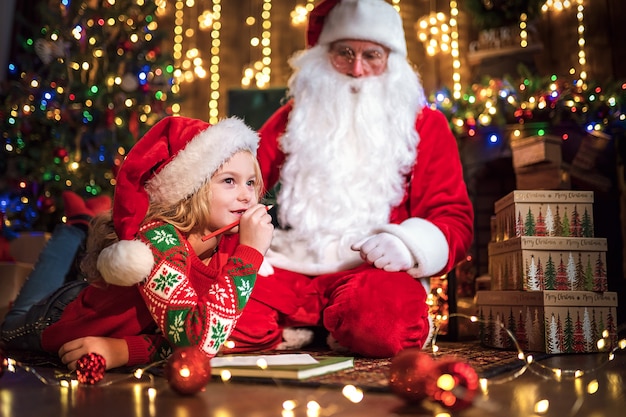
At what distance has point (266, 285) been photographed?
181 cm

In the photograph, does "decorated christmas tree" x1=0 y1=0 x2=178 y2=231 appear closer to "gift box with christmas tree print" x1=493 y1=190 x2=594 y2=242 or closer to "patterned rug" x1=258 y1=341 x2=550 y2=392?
"patterned rug" x1=258 y1=341 x2=550 y2=392

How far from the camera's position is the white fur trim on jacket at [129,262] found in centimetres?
135

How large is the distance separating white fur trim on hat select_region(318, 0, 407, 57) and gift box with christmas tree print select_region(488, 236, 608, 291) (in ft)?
2.54

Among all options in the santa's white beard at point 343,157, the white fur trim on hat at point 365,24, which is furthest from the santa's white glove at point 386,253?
the white fur trim on hat at point 365,24

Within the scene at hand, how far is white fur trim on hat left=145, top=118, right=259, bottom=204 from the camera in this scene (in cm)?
152

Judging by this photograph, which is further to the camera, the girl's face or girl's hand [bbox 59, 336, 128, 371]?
the girl's face

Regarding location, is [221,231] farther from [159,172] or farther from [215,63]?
[215,63]

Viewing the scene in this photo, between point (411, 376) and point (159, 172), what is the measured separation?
831 mm

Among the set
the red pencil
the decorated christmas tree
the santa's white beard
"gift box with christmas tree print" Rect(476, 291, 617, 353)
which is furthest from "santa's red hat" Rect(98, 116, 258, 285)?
the decorated christmas tree

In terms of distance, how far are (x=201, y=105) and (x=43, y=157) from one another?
1.66 m

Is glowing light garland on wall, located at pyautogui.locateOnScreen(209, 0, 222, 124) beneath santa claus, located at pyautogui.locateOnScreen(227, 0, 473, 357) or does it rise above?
above

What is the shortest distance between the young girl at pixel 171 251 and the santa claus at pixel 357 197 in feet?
0.95

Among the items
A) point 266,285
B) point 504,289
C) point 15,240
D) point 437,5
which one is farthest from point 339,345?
point 437,5

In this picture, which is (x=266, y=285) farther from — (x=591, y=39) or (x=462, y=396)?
(x=591, y=39)
